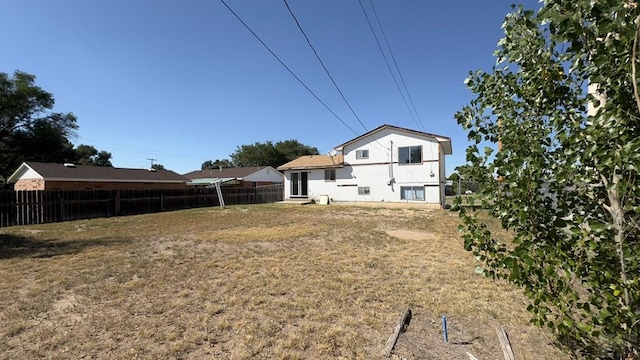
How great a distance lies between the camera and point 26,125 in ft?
91.9

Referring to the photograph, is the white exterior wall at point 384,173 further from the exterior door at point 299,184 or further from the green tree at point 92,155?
the green tree at point 92,155

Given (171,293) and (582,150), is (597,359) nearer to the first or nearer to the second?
(582,150)

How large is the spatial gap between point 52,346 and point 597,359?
493cm

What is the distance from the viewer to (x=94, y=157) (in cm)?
5009

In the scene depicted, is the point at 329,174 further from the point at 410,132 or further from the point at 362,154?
the point at 410,132

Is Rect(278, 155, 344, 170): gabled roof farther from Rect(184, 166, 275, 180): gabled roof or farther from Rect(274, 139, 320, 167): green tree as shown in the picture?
Rect(274, 139, 320, 167): green tree

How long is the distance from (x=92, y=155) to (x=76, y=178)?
119 feet

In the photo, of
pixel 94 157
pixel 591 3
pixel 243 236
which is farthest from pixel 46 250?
pixel 94 157

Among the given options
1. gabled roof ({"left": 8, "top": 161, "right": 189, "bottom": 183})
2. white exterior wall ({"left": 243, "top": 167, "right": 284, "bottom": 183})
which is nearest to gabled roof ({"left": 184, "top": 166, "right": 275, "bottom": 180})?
white exterior wall ({"left": 243, "top": 167, "right": 284, "bottom": 183})

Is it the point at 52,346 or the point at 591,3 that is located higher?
the point at 591,3

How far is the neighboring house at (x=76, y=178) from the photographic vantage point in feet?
67.5

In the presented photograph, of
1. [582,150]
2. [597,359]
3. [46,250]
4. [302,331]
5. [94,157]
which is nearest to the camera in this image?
[582,150]

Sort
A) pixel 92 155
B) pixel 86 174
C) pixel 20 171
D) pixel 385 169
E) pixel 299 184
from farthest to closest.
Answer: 1. pixel 92 155
2. pixel 299 184
3. pixel 20 171
4. pixel 86 174
5. pixel 385 169

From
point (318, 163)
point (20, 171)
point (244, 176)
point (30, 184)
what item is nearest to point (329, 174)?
point (318, 163)
